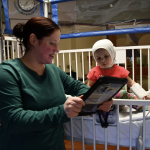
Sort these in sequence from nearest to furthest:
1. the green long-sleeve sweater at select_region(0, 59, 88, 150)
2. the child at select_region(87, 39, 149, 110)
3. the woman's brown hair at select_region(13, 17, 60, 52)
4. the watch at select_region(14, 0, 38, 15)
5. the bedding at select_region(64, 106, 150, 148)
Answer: the green long-sleeve sweater at select_region(0, 59, 88, 150)
the woman's brown hair at select_region(13, 17, 60, 52)
the bedding at select_region(64, 106, 150, 148)
the child at select_region(87, 39, 149, 110)
the watch at select_region(14, 0, 38, 15)

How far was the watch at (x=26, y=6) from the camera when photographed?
60.4 inches

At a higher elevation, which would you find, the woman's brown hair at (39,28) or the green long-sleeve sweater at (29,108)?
the woman's brown hair at (39,28)

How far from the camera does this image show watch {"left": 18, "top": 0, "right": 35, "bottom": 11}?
5.11 ft

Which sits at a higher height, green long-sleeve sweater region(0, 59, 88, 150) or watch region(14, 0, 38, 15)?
watch region(14, 0, 38, 15)

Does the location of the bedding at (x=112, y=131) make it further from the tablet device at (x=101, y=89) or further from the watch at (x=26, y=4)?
the watch at (x=26, y=4)

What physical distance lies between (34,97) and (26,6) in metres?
1.27

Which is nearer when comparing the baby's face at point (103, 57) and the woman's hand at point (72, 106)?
the woman's hand at point (72, 106)

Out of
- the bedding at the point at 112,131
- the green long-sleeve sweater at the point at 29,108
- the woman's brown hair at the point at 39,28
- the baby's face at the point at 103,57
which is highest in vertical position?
the woman's brown hair at the point at 39,28

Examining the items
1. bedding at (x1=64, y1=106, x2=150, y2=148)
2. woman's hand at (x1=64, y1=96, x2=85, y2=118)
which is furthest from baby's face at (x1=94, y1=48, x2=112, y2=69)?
woman's hand at (x1=64, y1=96, x2=85, y2=118)

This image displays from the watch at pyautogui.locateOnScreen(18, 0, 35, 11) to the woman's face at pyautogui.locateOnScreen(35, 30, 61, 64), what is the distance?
3.52 ft

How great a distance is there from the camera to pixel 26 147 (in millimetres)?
655

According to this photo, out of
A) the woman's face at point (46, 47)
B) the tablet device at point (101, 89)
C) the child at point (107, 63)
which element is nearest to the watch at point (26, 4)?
the child at point (107, 63)

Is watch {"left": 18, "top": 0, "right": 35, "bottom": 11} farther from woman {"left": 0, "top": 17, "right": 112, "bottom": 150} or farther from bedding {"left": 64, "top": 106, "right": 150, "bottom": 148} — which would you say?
bedding {"left": 64, "top": 106, "right": 150, "bottom": 148}

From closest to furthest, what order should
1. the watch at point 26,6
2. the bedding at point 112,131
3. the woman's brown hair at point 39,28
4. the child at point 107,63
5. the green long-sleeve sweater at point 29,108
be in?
the green long-sleeve sweater at point 29,108, the woman's brown hair at point 39,28, the bedding at point 112,131, the child at point 107,63, the watch at point 26,6
